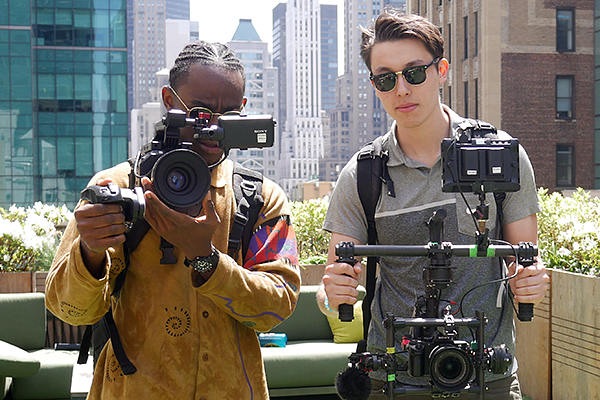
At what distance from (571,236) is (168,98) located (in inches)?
197

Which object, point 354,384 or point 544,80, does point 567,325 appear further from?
point 544,80

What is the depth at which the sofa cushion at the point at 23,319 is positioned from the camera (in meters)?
6.87

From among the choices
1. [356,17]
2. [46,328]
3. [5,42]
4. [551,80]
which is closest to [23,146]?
[5,42]

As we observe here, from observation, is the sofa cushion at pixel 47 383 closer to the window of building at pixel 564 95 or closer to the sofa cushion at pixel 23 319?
the sofa cushion at pixel 23 319

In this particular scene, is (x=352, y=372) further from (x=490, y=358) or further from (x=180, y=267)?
(x=180, y=267)

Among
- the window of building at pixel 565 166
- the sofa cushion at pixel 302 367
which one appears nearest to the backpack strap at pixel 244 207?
→ the sofa cushion at pixel 302 367

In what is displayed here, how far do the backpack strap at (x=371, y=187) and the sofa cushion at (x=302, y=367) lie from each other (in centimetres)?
407

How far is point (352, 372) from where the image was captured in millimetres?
2148

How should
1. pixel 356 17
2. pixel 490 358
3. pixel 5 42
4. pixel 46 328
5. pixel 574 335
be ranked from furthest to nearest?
pixel 356 17, pixel 5 42, pixel 46 328, pixel 574 335, pixel 490 358

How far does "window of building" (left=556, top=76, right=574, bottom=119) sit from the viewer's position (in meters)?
33.1

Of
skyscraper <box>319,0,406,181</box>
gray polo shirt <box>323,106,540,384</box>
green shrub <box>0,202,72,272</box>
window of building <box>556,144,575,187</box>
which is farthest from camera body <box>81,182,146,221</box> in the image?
skyscraper <box>319,0,406,181</box>

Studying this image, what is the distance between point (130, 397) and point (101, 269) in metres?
0.40

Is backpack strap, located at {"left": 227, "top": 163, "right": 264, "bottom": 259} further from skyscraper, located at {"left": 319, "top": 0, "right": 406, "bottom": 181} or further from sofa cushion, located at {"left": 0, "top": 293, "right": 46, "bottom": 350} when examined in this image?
skyscraper, located at {"left": 319, "top": 0, "right": 406, "bottom": 181}

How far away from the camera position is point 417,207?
252 cm
